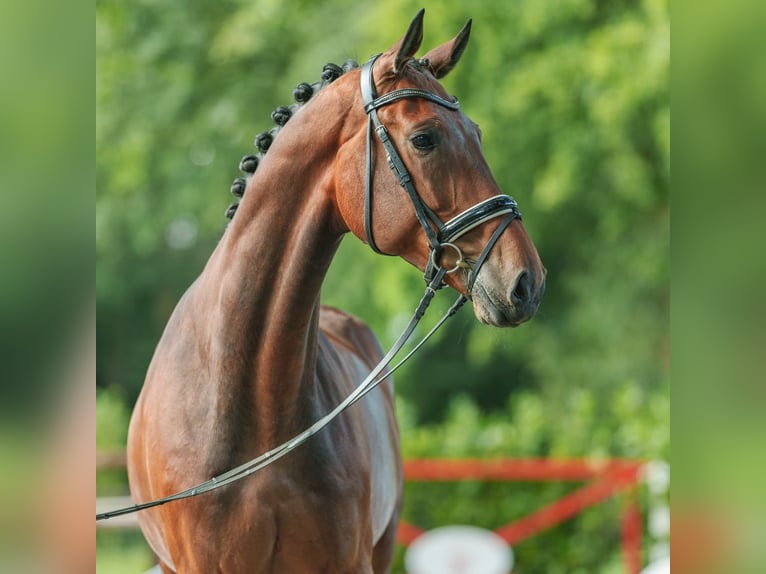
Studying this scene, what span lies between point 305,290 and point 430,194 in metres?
0.46

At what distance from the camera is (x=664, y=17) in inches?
341

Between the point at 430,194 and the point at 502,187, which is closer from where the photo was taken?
the point at 430,194

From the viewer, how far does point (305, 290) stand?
2.66 metres

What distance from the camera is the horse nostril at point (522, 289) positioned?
230 cm

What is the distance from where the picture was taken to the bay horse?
8.01 ft

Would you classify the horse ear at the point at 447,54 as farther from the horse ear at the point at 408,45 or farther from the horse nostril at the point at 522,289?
the horse nostril at the point at 522,289

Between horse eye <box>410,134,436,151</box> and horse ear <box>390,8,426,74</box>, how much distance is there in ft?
0.67

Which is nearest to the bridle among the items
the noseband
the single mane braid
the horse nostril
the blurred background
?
the noseband

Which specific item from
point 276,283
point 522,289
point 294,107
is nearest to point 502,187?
point 294,107

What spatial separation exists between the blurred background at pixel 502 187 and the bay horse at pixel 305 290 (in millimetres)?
5498

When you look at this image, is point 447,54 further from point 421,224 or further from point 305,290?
point 305,290

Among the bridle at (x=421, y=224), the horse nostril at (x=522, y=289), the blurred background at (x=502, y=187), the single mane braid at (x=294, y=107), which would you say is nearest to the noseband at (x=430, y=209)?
the bridle at (x=421, y=224)

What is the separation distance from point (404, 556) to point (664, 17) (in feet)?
16.9
